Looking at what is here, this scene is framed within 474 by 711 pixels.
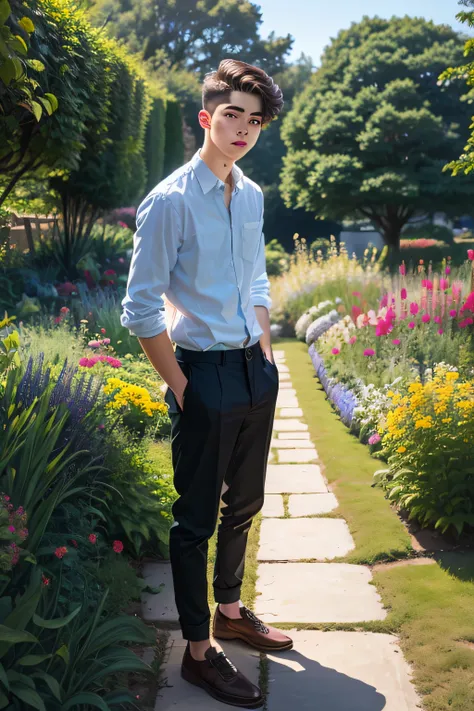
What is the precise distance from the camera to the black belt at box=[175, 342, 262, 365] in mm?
2467

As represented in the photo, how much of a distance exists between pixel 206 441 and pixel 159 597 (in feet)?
3.93

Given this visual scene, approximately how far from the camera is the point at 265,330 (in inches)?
110

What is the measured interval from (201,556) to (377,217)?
18.6m

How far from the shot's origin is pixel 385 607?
3.21 meters

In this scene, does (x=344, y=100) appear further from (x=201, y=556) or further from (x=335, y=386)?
(x=201, y=556)

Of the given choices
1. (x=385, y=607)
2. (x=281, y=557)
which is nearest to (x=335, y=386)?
(x=281, y=557)

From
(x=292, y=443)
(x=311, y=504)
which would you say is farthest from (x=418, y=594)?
(x=292, y=443)

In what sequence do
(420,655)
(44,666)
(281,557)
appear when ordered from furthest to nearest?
(281,557)
(420,655)
(44,666)

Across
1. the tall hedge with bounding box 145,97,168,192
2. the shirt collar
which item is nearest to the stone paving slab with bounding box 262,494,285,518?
the shirt collar

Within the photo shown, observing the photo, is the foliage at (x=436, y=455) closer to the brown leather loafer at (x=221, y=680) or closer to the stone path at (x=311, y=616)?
the stone path at (x=311, y=616)

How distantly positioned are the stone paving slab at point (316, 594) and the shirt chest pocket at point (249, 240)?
1.53 m

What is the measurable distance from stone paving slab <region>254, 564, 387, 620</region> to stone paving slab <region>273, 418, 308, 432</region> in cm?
280

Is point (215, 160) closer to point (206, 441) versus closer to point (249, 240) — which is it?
point (249, 240)

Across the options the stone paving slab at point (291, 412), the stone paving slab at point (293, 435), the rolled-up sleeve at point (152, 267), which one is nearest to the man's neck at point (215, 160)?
the rolled-up sleeve at point (152, 267)
